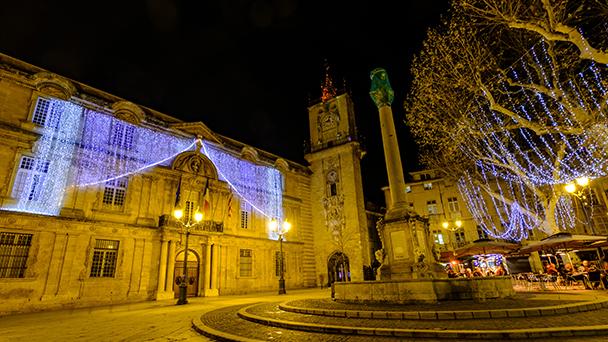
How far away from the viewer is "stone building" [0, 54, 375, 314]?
14680 millimetres

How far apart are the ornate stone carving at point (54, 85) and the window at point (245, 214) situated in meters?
12.9

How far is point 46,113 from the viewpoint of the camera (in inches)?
655

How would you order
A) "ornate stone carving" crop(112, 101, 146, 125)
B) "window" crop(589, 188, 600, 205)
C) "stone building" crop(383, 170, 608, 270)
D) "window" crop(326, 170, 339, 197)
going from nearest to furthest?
"ornate stone carving" crop(112, 101, 146, 125) < "stone building" crop(383, 170, 608, 270) < "window" crop(589, 188, 600, 205) < "window" crop(326, 170, 339, 197)

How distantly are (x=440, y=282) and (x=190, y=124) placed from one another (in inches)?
758

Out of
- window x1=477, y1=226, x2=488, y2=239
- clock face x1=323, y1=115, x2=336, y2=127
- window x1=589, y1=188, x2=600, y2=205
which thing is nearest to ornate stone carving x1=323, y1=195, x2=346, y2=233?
clock face x1=323, y1=115, x2=336, y2=127

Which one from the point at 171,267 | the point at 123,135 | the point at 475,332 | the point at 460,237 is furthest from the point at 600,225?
the point at 123,135

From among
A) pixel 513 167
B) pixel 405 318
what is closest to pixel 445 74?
pixel 513 167

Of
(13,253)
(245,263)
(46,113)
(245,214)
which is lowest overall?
(245,263)

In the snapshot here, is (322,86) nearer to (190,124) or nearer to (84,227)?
(190,124)

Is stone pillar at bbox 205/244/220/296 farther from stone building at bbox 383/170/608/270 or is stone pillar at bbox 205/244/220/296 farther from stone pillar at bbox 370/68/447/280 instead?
stone building at bbox 383/170/608/270

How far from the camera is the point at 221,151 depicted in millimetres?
23969

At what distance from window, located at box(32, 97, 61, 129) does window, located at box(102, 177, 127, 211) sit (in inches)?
162

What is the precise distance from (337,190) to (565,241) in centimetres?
1802

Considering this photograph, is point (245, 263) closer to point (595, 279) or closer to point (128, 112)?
point (128, 112)
